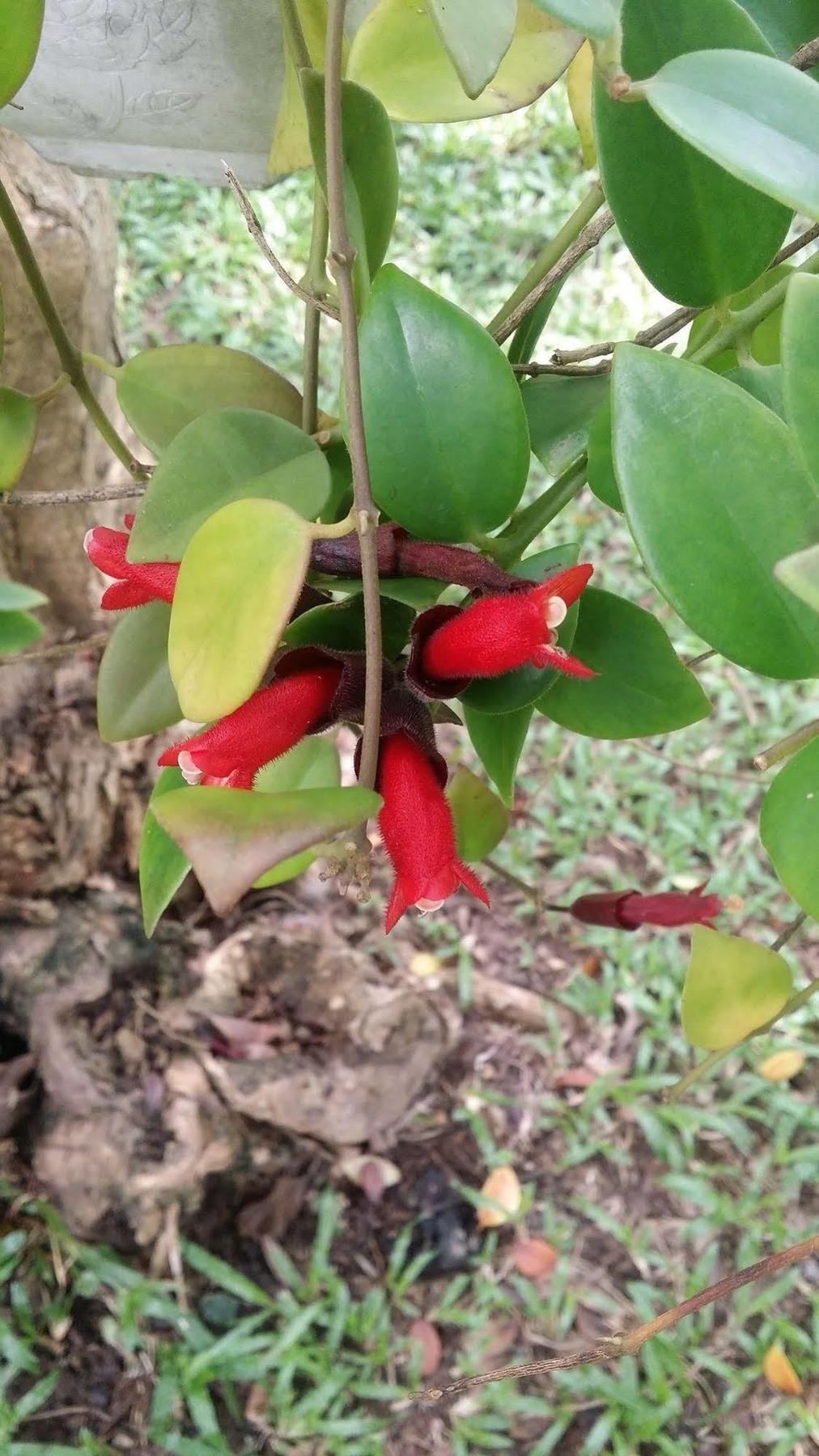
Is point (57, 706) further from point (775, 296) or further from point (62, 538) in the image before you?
point (775, 296)

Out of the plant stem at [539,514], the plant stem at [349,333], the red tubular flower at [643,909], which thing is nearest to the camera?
the plant stem at [349,333]

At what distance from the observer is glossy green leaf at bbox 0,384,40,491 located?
54 cm

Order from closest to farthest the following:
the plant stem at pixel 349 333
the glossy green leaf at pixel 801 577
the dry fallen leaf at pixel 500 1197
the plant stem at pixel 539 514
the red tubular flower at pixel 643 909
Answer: the glossy green leaf at pixel 801 577, the plant stem at pixel 349 333, the plant stem at pixel 539 514, the red tubular flower at pixel 643 909, the dry fallen leaf at pixel 500 1197

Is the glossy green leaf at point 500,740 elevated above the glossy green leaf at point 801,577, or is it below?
below

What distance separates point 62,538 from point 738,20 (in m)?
0.82

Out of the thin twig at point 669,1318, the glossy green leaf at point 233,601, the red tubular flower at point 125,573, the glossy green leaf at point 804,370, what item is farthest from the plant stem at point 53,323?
the thin twig at point 669,1318

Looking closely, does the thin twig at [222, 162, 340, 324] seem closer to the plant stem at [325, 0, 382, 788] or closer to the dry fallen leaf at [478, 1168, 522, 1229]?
the plant stem at [325, 0, 382, 788]

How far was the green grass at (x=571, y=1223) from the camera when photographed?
1183mm

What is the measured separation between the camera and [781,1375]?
1.23m

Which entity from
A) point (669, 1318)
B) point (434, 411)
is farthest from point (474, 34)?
point (669, 1318)

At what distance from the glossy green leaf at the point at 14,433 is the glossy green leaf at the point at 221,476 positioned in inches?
5.6

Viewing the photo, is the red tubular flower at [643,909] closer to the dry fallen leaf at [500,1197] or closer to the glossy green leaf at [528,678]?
the glossy green leaf at [528,678]

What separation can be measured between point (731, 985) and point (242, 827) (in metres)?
0.38

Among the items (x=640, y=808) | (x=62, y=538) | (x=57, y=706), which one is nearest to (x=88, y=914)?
(x=57, y=706)
